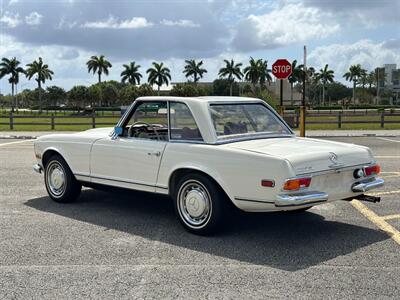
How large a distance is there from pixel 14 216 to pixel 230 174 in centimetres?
307

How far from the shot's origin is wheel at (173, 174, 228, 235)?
212 inches

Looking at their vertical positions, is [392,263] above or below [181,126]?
below

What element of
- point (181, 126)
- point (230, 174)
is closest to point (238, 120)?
point (181, 126)

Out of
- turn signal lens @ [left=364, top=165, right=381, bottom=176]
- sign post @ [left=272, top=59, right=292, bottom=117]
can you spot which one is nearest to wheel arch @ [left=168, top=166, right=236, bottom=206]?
turn signal lens @ [left=364, top=165, right=381, bottom=176]

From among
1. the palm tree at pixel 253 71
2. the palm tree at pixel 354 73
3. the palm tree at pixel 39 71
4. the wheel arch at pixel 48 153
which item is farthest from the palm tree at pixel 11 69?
the wheel arch at pixel 48 153

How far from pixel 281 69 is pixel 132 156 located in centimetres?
1137

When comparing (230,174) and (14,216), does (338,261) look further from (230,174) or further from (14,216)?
(14,216)

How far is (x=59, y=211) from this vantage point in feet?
22.6

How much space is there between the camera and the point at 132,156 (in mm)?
6195

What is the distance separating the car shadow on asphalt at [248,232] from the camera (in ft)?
16.4

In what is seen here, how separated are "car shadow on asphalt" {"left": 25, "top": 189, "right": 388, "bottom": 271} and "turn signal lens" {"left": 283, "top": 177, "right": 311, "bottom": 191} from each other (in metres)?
0.64

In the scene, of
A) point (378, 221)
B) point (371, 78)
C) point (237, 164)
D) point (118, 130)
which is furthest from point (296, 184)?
point (371, 78)

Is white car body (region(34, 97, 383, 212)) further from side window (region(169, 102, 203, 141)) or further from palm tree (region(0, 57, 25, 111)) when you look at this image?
palm tree (region(0, 57, 25, 111))

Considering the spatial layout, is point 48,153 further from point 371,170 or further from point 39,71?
point 39,71
